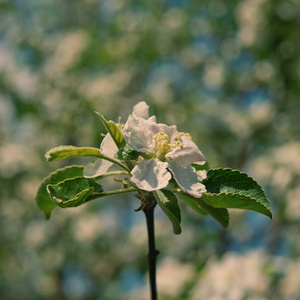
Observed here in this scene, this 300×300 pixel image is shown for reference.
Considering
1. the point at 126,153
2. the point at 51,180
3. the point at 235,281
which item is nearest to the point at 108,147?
the point at 126,153

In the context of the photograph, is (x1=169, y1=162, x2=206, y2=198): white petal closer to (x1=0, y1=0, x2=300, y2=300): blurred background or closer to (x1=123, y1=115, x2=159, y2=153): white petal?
(x1=123, y1=115, x2=159, y2=153): white petal

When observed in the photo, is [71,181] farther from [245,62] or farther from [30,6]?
[30,6]

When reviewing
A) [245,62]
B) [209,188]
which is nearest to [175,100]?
[245,62]

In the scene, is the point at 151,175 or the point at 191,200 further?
the point at 191,200

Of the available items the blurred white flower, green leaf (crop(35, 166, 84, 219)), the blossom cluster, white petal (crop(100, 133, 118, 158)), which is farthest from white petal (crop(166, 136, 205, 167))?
the blurred white flower

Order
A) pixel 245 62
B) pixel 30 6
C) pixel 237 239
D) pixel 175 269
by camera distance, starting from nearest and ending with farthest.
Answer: pixel 175 269 < pixel 237 239 < pixel 245 62 < pixel 30 6

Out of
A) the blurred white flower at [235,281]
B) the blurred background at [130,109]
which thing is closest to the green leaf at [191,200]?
the blurred white flower at [235,281]

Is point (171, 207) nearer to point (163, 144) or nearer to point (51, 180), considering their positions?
point (163, 144)
